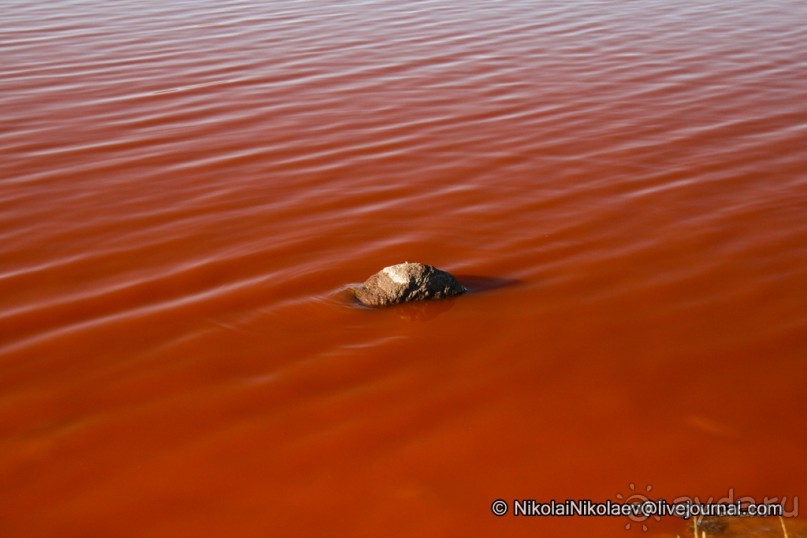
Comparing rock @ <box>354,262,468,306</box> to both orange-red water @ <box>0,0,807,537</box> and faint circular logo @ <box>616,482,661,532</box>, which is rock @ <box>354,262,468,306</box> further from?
faint circular logo @ <box>616,482,661,532</box>

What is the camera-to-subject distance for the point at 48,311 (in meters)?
3.41

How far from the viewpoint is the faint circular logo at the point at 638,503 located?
2.39 m

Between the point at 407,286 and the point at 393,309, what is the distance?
117 millimetres

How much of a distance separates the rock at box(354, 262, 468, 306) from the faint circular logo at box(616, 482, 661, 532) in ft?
3.99

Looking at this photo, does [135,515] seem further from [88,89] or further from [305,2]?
[305,2]

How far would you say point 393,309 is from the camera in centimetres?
343

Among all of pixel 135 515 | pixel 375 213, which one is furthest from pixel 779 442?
pixel 375 213

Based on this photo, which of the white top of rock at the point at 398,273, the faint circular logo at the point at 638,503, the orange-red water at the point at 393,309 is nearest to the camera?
the faint circular logo at the point at 638,503

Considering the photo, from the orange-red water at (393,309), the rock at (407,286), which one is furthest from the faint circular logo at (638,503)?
the rock at (407,286)

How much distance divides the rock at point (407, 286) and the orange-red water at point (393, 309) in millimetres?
63

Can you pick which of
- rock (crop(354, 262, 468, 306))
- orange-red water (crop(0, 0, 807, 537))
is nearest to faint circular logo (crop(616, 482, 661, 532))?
orange-red water (crop(0, 0, 807, 537))

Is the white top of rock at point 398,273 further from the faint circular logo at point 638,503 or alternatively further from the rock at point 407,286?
the faint circular logo at point 638,503

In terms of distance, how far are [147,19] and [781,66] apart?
6005 millimetres

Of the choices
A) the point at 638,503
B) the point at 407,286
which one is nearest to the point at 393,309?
the point at 407,286
